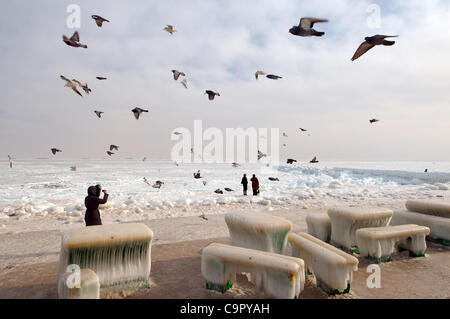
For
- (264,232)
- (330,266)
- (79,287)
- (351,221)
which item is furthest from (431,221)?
(79,287)

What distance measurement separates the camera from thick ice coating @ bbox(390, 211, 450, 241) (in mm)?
6406

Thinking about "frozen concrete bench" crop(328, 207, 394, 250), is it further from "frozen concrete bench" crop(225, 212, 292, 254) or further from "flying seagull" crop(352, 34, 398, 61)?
"flying seagull" crop(352, 34, 398, 61)

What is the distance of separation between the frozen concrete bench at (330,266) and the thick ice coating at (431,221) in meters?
4.07

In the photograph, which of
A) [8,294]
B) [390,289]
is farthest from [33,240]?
[390,289]

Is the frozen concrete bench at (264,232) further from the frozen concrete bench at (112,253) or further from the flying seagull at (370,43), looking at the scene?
the flying seagull at (370,43)

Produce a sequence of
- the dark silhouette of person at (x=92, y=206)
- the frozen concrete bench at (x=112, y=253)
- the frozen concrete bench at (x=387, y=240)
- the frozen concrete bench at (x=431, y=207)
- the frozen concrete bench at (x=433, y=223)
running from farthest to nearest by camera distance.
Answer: the frozen concrete bench at (x=431, y=207), the frozen concrete bench at (x=433, y=223), the dark silhouette of person at (x=92, y=206), the frozen concrete bench at (x=387, y=240), the frozen concrete bench at (x=112, y=253)

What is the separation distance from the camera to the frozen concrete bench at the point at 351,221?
5.76 meters

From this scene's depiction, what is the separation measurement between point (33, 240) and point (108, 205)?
479 centimetres

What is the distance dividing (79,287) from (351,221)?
5282 millimetres

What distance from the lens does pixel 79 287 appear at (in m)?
3.18

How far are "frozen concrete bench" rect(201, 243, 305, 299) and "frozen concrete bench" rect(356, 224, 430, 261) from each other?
2238 mm

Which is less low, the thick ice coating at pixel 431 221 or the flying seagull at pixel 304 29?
the flying seagull at pixel 304 29

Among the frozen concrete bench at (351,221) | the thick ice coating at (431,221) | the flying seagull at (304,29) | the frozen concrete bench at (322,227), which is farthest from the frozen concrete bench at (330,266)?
the thick ice coating at (431,221)

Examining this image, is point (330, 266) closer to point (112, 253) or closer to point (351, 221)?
point (351, 221)
